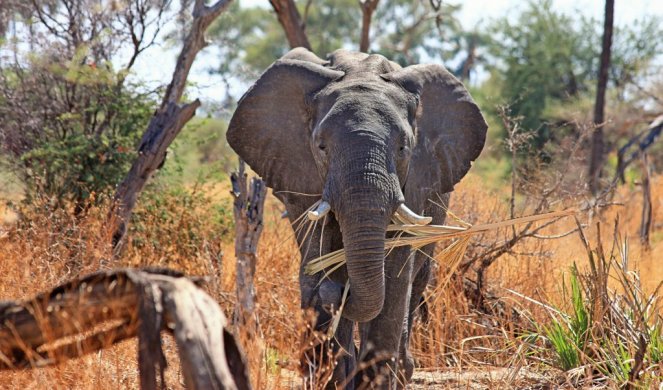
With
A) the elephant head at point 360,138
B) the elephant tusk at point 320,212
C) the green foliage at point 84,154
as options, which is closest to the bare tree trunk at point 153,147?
the green foliage at point 84,154

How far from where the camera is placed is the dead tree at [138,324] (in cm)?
251

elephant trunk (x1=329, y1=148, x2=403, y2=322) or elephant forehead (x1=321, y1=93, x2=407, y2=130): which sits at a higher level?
elephant forehead (x1=321, y1=93, x2=407, y2=130)

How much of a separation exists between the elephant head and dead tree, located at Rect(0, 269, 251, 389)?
200cm

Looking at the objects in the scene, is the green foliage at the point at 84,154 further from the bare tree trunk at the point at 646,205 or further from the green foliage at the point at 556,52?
the green foliage at the point at 556,52

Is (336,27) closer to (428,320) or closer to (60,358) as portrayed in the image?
(428,320)

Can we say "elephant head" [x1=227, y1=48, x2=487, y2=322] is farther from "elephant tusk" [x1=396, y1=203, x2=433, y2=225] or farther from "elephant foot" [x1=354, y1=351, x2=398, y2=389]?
"elephant foot" [x1=354, y1=351, x2=398, y2=389]

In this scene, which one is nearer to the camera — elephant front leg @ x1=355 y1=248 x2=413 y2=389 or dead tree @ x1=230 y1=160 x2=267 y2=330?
elephant front leg @ x1=355 y1=248 x2=413 y2=389

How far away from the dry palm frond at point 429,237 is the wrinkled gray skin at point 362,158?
10 cm

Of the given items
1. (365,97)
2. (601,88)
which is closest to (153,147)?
(365,97)

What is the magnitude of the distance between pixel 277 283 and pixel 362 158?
8.04 ft

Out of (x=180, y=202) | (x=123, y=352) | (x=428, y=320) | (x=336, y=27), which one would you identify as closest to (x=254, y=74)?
(x=180, y=202)

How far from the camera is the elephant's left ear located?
570cm

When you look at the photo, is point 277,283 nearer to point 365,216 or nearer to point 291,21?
point 365,216

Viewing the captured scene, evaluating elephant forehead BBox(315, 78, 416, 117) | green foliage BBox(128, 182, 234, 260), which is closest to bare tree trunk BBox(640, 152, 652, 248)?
green foliage BBox(128, 182, 234, 260)
